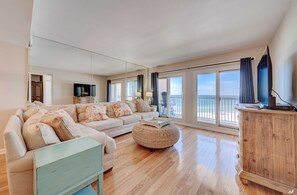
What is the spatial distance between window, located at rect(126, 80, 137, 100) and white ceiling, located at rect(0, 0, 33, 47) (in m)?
3.12

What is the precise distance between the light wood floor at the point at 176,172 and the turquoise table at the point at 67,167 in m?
0.51

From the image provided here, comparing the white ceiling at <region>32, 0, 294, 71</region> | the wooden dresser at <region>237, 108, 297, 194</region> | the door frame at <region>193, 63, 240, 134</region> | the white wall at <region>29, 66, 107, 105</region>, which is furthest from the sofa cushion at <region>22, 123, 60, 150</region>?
the door frame at <region>193, 63, 240, 134</region>

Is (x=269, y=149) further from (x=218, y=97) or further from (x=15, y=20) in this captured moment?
(x=15, y=20)

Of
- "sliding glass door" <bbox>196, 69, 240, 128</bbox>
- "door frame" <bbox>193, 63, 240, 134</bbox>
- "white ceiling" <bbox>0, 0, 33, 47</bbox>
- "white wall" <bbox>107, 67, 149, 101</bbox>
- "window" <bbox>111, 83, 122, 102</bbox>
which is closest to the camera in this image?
"white ceiling" <bbox>0, 0, 33, 47</bbox>

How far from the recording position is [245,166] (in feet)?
5.33

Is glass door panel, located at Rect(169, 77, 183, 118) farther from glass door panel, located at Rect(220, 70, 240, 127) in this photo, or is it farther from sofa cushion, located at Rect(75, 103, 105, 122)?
sofa cushion, located at Rect(75, 103, 105, 122)

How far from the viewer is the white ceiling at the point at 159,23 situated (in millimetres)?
1741

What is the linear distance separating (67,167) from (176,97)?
440 cm

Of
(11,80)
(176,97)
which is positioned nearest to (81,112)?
(11,80)

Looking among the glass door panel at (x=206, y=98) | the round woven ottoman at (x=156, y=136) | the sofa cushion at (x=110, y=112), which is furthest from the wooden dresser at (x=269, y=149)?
the sofa cushion at (x=110, y=112)

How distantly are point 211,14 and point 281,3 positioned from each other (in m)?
0.85

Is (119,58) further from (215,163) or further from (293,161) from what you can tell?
(293,161)

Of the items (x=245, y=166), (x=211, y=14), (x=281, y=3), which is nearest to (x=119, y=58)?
(x=211, y=14)

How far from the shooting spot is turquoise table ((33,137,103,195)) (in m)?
0.91
